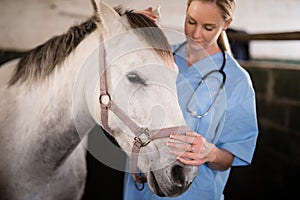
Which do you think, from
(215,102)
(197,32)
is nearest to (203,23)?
(197,32)

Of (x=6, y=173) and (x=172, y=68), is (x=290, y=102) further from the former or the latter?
(x=6, y=173)

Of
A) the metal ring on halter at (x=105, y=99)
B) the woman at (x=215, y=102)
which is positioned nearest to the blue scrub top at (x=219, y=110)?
the woman at (x=215, y=102)

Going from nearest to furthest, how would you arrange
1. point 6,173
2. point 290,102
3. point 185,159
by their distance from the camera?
point 185,159 → point 6,173 → point 290,102

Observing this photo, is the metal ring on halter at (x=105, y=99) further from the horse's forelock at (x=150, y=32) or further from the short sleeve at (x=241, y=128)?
the short sleeve at (x=241, y=128)

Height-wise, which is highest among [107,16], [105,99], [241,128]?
[107,16]

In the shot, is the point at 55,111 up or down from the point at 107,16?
down

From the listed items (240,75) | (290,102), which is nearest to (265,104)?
(290,102)

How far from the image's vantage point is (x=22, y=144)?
618 mm

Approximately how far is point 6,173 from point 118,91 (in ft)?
0.96

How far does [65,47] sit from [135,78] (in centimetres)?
16

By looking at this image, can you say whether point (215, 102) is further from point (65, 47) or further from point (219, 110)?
point (65, 47)

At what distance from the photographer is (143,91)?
495 millimetres

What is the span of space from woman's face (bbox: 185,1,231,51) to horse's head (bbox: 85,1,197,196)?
54 millimetres

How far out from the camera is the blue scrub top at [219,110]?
57 centimetres
